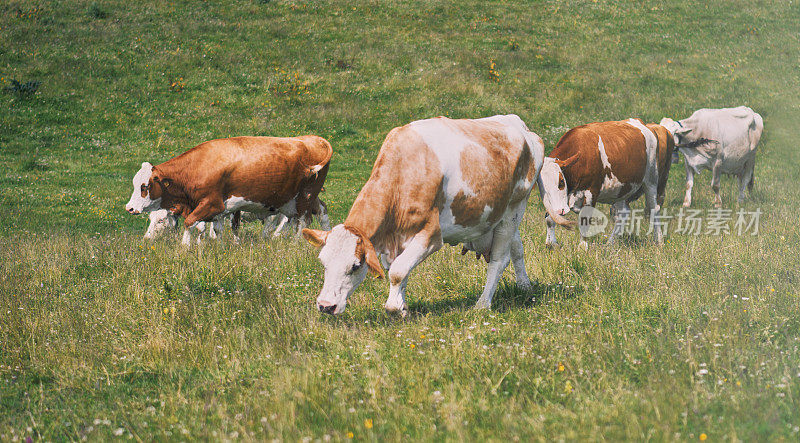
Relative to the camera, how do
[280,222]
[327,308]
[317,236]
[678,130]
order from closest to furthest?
[327,308] → [317,236] → [280,222] → [678,130]

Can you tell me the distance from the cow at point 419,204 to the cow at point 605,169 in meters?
2.14

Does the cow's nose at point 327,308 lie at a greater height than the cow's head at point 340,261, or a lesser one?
lesser

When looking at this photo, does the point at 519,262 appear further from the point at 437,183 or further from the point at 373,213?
the point at 373,213

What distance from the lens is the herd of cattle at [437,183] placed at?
6242mm

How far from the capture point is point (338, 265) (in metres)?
5.73

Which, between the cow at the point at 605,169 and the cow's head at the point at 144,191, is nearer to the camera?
the cow at the point at 605,169

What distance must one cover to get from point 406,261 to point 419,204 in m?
0.54

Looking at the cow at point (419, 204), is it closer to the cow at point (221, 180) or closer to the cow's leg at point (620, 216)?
the cow at point (221, 180)

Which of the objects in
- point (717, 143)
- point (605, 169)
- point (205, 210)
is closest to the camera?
point (205, 210)

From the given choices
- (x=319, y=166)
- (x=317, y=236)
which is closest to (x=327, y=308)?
(x=317, y=236)

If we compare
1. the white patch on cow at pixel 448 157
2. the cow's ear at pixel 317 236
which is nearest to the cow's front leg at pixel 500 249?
the white patch on cow at pixel 448 157

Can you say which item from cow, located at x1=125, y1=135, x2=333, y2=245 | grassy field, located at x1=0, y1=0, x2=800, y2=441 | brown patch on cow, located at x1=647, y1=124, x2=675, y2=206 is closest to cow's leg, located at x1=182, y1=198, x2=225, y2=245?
cow, located at x1=125, y1=135, x2=333, y2=245

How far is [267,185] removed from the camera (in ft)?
36.4

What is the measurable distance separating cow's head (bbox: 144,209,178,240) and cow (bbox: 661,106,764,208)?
11.6m
